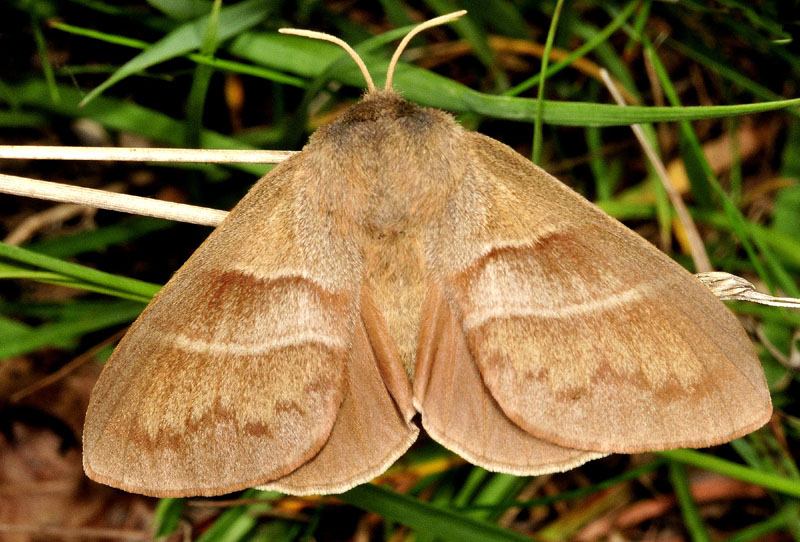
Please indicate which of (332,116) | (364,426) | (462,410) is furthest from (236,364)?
(332,116)

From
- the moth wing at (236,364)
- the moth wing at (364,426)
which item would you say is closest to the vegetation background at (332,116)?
the moth wing at (364,426)

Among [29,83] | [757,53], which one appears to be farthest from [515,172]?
[29,83]

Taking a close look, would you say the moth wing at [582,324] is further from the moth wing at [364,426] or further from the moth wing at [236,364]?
the moth wing at [236,364]

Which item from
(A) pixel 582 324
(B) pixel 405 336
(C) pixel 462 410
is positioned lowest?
(C) pixel 462 410

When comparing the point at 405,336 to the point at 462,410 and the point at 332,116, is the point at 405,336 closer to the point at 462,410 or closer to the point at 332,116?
the point at 462,410

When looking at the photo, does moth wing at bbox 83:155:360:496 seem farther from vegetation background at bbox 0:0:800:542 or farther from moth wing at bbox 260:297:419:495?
vegetation background at bbox 0:0:800:542

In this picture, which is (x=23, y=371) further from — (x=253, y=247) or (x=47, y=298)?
(x=253, y=247)
